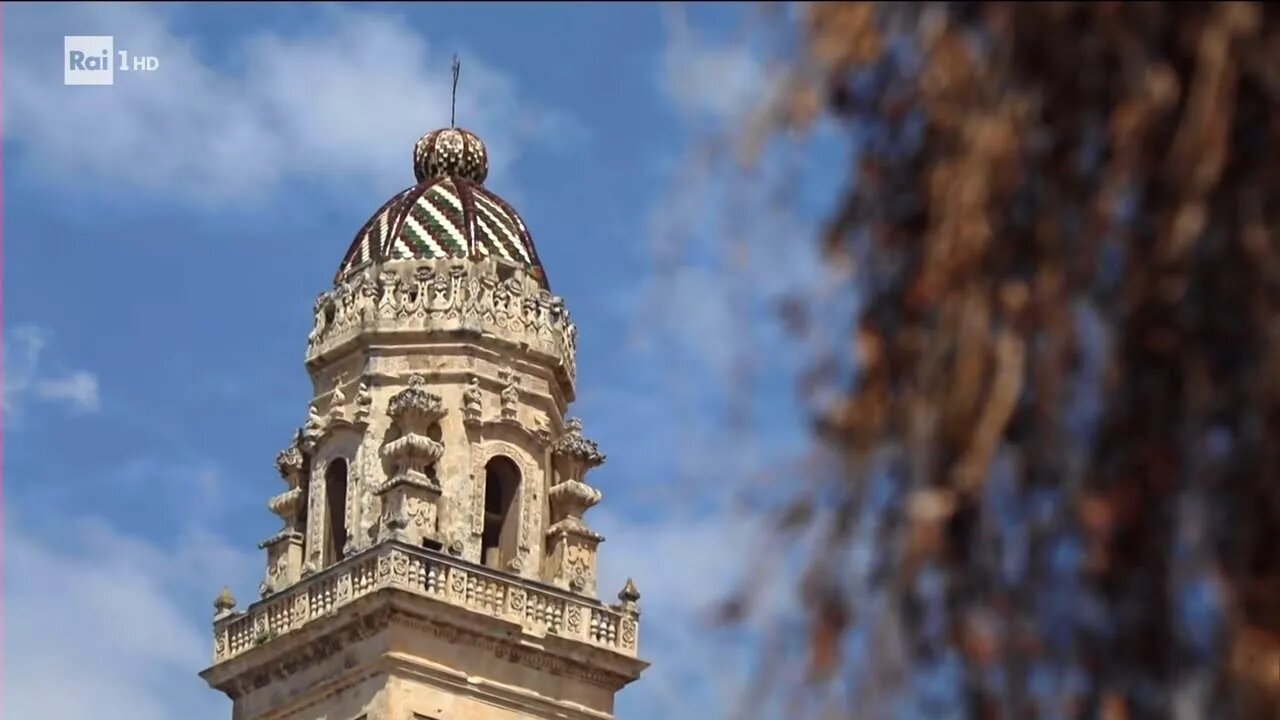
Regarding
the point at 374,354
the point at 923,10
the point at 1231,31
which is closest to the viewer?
the point at 1231,31

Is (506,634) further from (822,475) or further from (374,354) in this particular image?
(822,475)

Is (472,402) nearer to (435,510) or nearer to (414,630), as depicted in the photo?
(435,510)

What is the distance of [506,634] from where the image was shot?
1345 inches

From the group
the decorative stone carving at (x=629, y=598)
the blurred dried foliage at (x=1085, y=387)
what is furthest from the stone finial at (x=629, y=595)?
the blurred dried foliage at (x=1085, y=387)

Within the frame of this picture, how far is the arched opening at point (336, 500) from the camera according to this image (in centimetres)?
3600

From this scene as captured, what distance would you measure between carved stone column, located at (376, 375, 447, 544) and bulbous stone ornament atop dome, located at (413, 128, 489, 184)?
146 inches

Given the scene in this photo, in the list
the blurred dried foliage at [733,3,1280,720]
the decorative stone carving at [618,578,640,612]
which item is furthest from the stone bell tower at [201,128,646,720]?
the blurred dried foliage at [733,3,1280,720]

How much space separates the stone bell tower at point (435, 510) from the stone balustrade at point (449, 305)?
26mm

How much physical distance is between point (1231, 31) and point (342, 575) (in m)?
29.0

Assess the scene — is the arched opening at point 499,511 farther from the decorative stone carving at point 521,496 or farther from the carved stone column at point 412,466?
the carved stone column at point 412,466

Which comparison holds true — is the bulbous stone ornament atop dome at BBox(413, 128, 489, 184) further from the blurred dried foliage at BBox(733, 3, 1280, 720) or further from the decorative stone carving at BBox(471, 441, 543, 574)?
the blurred dried foliage at BBox(733, 3, 1280, 720)

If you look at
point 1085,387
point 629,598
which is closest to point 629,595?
point 629,598

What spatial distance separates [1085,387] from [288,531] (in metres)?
30.9

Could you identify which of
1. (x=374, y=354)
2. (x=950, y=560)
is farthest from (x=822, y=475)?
(x=374, y=354)
